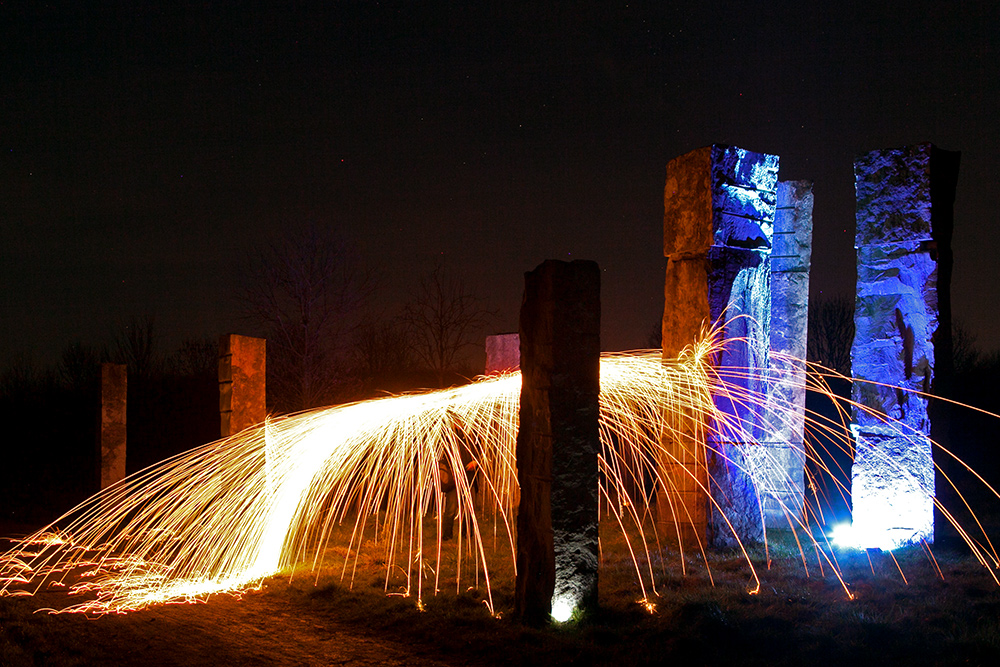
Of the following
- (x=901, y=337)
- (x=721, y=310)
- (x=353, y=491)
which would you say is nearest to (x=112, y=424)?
(x=353, y=491)

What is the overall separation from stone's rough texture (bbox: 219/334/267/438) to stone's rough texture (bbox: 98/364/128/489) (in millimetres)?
4720

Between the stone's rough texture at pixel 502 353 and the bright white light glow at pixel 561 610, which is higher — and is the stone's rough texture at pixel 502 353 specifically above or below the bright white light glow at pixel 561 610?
above

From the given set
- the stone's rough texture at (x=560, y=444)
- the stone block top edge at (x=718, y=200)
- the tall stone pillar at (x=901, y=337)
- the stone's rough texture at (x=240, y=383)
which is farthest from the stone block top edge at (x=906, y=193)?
the stone's rough texture at (x=240, y=383)

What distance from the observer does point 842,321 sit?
3694cm

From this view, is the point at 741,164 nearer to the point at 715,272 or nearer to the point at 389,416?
the point at 715,272

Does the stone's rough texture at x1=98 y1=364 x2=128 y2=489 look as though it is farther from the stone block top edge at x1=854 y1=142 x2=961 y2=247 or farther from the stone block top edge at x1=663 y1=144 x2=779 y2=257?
the stone block top edge at x1=854 y1=142 x2=961 y2=247

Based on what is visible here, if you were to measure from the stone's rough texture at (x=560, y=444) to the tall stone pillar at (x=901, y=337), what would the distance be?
5698 millimetres

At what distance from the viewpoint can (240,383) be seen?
13.3 metres

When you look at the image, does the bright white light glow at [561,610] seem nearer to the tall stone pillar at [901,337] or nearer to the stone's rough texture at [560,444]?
the stone's rough texture at [560,444]

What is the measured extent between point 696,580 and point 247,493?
6.31 meters

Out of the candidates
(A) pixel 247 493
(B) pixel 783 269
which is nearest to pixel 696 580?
(A) pixel 247 493

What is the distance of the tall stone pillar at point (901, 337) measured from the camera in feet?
37.4

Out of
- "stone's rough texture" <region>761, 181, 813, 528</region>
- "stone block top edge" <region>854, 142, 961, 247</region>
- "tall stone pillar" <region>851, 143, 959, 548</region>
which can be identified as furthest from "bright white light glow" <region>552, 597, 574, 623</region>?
"stone's rough texture" <region>761, 181, 813, 528</region>

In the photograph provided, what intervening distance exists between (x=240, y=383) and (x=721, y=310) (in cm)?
755
